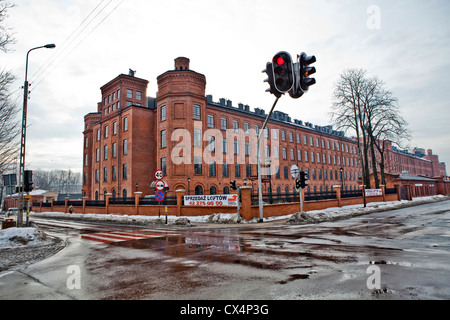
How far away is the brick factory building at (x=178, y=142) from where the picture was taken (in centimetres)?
3369

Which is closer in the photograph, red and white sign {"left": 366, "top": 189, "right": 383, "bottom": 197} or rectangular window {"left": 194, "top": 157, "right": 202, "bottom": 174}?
red and white sign {"left": 366, "top": 189, "right": 383, "bottom": 197}

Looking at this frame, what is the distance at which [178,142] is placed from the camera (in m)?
33.4

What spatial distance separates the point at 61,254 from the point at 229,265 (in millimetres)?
5998

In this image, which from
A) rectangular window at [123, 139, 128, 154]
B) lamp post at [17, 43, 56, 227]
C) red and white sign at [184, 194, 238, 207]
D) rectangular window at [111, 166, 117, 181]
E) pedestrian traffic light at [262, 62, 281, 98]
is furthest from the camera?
rectangular window at [111, 166, 117, 181]

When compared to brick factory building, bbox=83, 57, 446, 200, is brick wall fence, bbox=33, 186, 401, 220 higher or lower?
lower

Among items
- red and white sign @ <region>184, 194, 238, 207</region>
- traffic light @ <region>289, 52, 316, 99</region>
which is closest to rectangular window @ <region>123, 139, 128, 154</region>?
red and white sign @ <region>184, 194, 238, 207</region>

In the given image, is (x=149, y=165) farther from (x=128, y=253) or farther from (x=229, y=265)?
(x=229, y=265)

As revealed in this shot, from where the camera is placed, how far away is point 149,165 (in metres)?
37.6

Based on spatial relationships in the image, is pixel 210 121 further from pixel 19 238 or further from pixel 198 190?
pixel 19 238

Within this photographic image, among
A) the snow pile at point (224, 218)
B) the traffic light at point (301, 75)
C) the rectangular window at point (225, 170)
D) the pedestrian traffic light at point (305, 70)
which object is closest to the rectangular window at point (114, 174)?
the rectangular window at point (225, 170)

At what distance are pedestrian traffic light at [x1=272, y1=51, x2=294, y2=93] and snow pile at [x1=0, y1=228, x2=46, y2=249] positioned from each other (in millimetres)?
11141

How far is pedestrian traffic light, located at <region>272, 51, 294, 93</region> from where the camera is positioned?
7109 millimetres

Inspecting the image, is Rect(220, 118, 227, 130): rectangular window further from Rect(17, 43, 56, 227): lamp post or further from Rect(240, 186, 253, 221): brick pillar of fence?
Rect(17, 43, 56, 227): lamp post

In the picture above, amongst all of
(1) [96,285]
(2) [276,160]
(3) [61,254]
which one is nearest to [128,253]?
(3) [61,254]
